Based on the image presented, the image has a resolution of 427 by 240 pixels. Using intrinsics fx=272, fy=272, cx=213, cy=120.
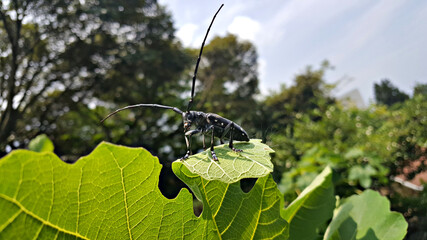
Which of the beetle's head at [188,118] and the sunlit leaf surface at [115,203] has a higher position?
the beetle's head at [188,118]

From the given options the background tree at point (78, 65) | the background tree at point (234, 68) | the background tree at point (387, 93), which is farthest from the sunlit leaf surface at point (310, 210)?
the background tree at point (387, 93)

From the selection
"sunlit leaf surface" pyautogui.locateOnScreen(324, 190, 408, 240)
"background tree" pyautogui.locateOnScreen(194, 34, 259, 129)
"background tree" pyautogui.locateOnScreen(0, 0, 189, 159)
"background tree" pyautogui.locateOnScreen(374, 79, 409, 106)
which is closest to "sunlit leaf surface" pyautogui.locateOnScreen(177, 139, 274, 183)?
"sunlit leaf surface" pyautogui.locateOnScreen(324, 190, 408, 240)

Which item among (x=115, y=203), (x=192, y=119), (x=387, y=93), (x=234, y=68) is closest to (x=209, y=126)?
(x=192, y=119)

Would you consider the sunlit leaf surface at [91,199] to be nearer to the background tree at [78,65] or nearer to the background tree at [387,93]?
the background tree at [78,65]

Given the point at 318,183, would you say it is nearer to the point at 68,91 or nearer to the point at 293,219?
the point at 293,219

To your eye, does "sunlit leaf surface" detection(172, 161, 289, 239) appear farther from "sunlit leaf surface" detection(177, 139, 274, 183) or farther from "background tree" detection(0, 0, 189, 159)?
"background tree" detection(0, 0, 189, 159)
